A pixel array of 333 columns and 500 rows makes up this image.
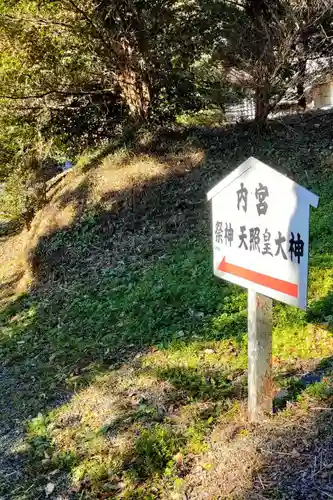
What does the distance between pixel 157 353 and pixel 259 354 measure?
5.05ft

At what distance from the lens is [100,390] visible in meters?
3.92

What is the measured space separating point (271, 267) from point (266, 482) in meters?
1.16

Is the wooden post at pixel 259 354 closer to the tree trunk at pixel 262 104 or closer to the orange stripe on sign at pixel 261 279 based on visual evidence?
the orange stripe on sign at pixel 261 279

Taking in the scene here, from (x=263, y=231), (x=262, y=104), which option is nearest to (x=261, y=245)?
(x=263, y=231)

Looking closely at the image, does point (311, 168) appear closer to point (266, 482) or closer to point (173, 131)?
point (173, 131)

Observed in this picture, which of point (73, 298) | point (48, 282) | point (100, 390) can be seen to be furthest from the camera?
point (48, 282)

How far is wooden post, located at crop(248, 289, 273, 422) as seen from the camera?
2.73 metres

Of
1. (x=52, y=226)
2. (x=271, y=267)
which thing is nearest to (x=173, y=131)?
(x=52, y=226)

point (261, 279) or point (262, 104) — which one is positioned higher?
point (262, 104)

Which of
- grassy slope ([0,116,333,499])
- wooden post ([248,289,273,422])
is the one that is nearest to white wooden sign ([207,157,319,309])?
wooden post ([248,289,273,422])

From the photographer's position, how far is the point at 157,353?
4184 millimetres

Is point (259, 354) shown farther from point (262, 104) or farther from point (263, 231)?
point (262, 104)

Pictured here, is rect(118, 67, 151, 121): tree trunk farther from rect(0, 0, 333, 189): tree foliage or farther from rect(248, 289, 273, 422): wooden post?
rect(248, 289, 273, 422): wooden post

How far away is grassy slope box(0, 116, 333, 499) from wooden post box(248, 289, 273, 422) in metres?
0.12
